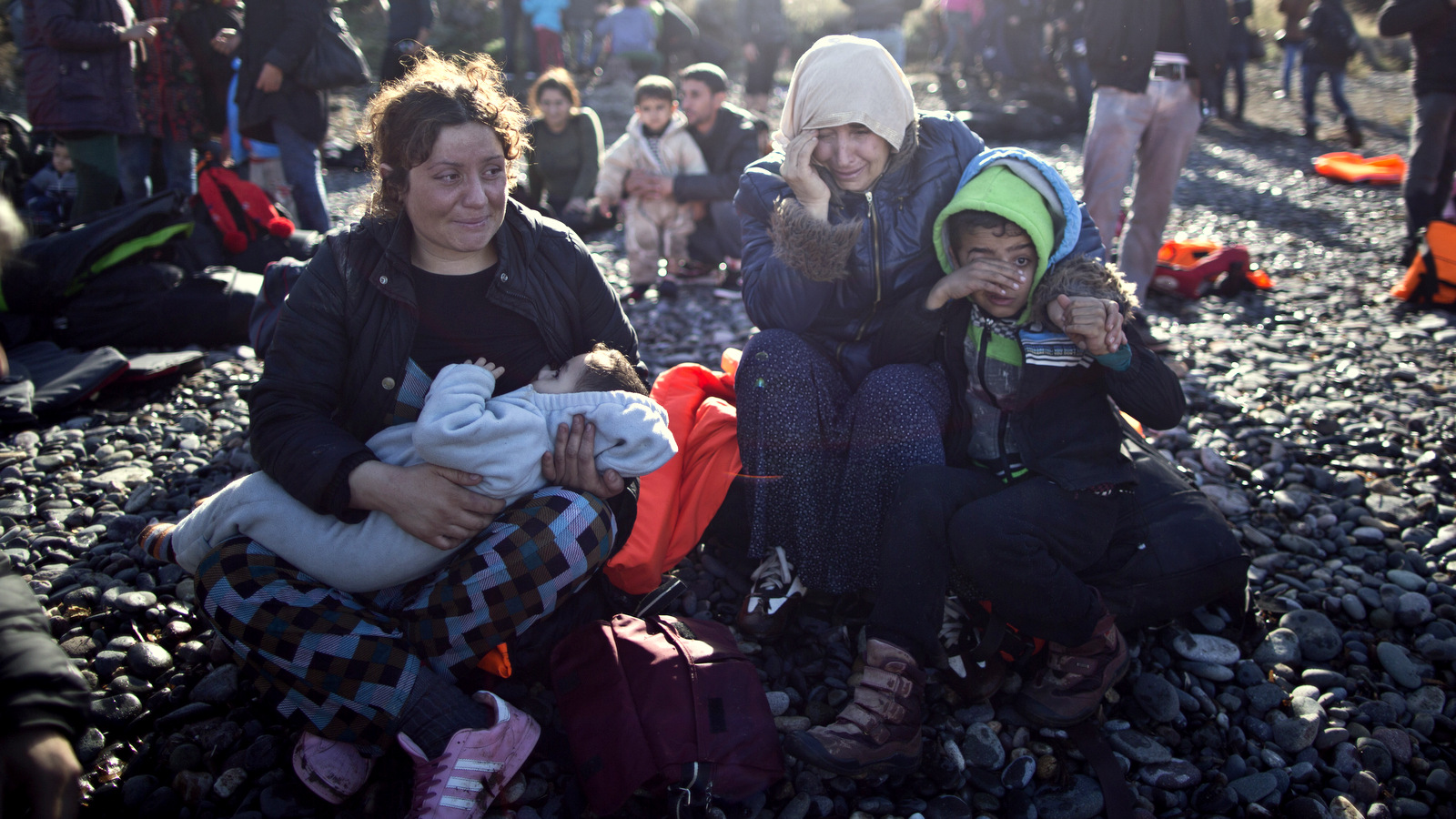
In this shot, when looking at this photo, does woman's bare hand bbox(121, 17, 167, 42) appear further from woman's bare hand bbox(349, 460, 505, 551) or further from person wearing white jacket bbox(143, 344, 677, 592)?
woman's bare hand bbox(349, 460, 505, 551)

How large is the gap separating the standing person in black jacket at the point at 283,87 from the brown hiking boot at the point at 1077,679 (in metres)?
6.22

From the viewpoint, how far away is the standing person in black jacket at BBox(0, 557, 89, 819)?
1.46 metres

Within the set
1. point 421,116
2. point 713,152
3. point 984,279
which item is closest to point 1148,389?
point 984,279

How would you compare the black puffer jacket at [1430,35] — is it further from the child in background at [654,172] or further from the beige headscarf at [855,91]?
the beige headscarf at [855,91]

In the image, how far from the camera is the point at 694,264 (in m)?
7.18

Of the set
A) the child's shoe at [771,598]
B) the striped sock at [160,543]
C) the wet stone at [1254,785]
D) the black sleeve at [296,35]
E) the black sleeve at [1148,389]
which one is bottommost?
the wet stone at [1254,785]

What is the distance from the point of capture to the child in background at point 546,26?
534 inches

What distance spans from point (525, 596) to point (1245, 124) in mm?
17311

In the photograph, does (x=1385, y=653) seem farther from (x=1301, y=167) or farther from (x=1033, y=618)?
(x=1301, y=167)

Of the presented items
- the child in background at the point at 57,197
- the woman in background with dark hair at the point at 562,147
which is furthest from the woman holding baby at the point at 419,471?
the child in background at the point at 57,197

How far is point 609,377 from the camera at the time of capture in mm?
2506

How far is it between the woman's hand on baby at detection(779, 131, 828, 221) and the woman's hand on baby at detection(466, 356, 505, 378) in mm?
1206

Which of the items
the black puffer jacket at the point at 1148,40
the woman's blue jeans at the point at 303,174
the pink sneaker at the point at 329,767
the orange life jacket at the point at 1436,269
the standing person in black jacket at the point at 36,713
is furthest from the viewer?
the woman's blue jeans at the point at 303,174

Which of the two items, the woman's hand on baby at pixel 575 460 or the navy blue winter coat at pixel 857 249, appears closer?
the woman's hand on baby at pixel 575 460
